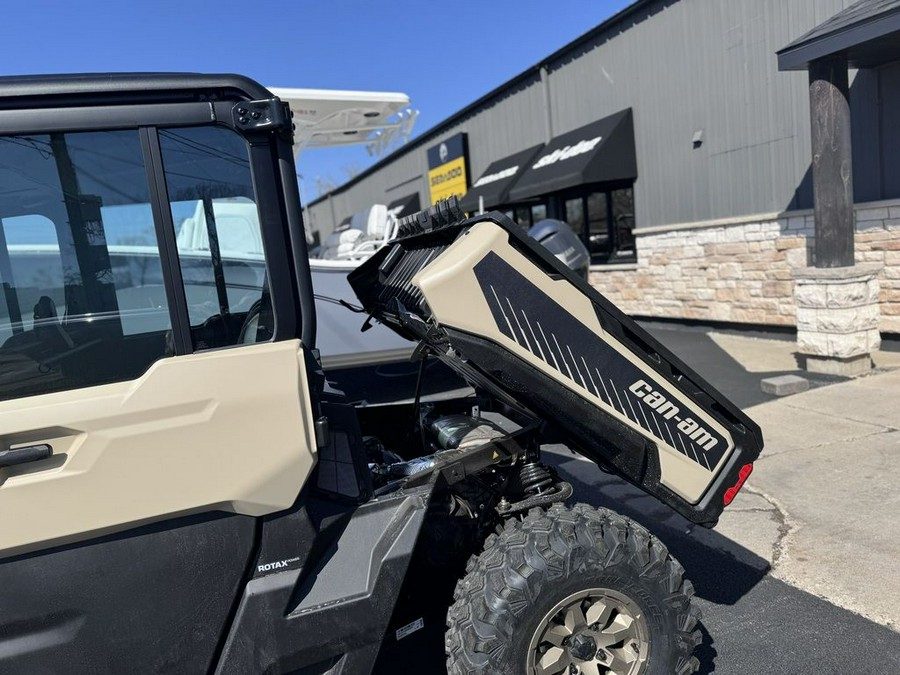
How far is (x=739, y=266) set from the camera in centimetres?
988

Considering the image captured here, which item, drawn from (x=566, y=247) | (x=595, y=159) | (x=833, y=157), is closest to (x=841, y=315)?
(x=833, y=157)

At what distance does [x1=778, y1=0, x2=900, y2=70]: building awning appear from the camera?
629cm

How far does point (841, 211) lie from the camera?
6965mm

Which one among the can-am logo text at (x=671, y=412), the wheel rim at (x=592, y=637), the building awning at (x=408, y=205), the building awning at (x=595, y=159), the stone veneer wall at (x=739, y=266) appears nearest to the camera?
the wheel rim at (x=592, y=637)

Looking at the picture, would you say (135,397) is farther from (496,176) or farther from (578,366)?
(496,176)

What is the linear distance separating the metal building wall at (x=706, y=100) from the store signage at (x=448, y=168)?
14.6 ft

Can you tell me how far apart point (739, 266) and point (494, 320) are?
892 cm

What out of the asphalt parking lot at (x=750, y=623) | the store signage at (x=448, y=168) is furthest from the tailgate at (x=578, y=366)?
the store signage at (x=448, y=168)

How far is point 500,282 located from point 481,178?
49.6 feet

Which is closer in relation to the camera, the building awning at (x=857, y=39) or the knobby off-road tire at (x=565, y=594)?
the knobby off-road tire at (x=565, y=594)

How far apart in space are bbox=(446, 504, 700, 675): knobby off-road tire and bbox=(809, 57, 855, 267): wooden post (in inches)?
240

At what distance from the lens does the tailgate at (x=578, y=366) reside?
216 centimetres

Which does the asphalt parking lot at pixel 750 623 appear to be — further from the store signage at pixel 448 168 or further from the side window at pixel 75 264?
the store signage at pixel 448 168

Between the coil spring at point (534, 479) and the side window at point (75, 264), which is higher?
the side window at point (75, 264)
